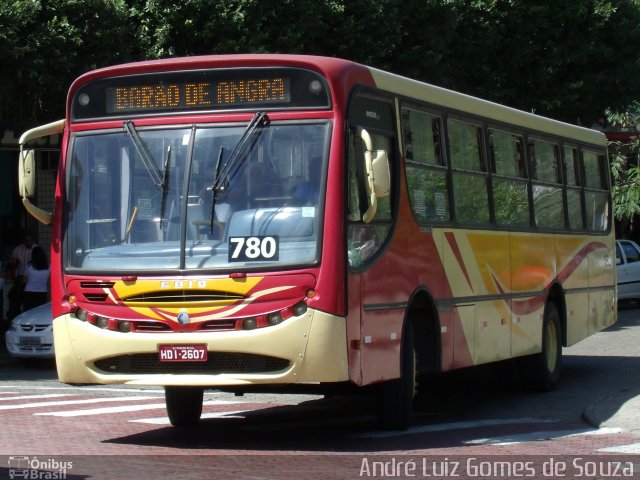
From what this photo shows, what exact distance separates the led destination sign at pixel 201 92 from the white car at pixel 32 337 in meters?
9.74

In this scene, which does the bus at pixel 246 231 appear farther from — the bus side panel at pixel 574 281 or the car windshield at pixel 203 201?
the bus side panel at pixel 574 281

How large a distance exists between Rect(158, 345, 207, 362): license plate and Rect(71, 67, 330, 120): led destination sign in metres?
1.95

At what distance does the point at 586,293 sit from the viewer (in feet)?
59.2

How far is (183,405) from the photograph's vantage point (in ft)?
41.6

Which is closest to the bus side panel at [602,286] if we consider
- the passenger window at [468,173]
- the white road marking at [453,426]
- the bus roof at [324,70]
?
the passenger window at [468,173]

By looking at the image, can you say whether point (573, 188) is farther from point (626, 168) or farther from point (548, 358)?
point (626, 168)

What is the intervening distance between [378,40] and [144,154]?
46.9 ft

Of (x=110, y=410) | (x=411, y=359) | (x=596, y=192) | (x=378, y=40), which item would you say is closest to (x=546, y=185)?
(x=596, y=192)

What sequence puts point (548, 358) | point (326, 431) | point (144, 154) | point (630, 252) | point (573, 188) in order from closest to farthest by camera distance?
point (144, 154) < point (326, 431) < point (548, 358) < point (573, 188) < point (630, 252)

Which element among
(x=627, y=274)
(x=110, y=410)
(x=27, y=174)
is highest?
(x=27, y=174)

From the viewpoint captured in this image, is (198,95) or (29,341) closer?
(198,95)

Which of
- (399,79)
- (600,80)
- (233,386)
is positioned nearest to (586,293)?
(399,79)

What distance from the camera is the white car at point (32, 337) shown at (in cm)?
2080

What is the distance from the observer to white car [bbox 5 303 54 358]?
2080cm
